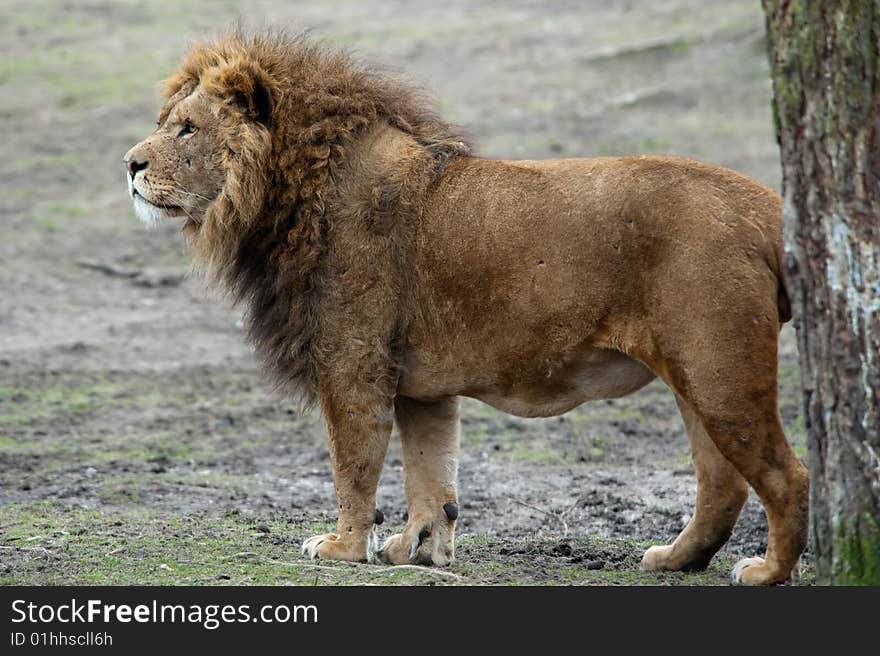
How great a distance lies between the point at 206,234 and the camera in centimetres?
617

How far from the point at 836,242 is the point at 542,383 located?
1498 mm

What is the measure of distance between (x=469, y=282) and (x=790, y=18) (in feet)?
5.61

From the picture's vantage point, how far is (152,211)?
20.2 feet

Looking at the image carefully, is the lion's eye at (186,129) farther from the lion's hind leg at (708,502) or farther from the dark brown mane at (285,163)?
the lion's hind leg at (708,502)

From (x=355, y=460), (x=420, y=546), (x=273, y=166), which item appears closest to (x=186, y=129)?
(x=273, y=166)

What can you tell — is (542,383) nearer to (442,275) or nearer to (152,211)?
(442,275)

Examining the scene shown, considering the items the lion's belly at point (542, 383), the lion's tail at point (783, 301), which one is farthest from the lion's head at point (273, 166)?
the lion's tail at point (783, 301)

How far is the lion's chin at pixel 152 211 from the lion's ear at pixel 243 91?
512mm

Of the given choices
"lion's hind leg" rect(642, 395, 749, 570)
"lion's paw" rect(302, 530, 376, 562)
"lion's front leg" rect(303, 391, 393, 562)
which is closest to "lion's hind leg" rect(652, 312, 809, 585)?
"lion's hind leg" rect(642, 395, 749, 570)

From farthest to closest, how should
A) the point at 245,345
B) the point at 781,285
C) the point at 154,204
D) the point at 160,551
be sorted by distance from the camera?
1. the point at 245,345
2. the point at 160,551
3. the point at 154,204
4. the point at 781,285

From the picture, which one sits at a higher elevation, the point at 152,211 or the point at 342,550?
the point at 152,211

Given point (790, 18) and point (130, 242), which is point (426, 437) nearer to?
point (790, 18)

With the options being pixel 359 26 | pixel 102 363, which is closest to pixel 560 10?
pixel 359 26

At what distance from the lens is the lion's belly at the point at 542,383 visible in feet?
18.6
